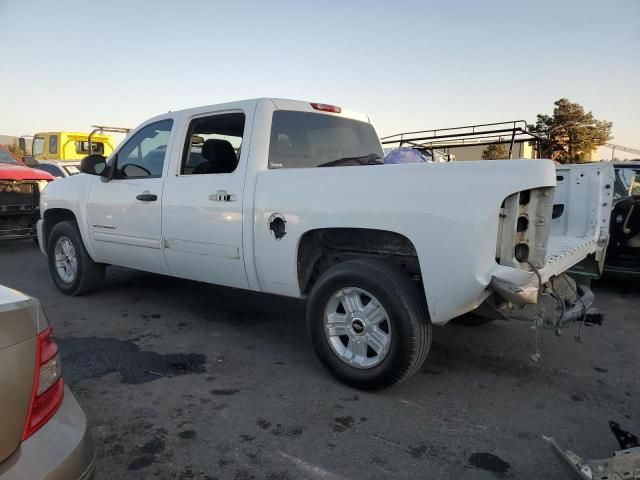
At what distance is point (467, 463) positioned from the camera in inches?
100.0

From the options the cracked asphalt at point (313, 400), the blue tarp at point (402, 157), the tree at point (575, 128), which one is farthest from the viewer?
the tree at point (575, 128)

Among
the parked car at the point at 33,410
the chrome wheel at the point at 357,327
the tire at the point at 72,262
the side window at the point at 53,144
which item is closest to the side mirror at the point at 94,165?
the tire at the point at 72,262

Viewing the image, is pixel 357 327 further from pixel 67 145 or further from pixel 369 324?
pixel 67 145

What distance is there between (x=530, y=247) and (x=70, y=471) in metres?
2.45

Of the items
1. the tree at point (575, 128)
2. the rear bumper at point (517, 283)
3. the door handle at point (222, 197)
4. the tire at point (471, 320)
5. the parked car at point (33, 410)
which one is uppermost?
the tree at point (575, 128)

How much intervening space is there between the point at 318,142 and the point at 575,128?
29.1m

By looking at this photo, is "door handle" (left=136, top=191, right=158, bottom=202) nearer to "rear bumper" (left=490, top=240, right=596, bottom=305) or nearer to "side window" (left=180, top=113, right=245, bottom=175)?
"side window" (left=180, top=113, right=245, bottom=175)

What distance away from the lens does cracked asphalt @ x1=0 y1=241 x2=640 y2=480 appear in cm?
256

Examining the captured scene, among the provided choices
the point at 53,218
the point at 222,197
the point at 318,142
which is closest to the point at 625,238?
the point at 318,142

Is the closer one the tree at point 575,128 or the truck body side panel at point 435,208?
the truck body side panel at point 435,208

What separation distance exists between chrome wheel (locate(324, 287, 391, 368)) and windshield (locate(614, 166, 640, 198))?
459cm

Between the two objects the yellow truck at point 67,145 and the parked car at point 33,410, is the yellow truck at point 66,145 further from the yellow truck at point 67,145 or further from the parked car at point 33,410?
the parked car at point 33,410

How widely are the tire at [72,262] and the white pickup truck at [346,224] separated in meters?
0.35

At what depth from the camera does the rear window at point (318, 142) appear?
399 cm
